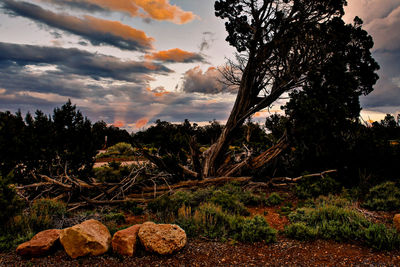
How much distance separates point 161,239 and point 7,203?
3.00 meters

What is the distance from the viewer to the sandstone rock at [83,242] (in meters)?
3.83

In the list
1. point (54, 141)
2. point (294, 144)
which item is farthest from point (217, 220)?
point (54, 141)

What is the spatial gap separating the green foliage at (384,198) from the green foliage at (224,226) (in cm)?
309

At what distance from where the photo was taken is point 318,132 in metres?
8.28

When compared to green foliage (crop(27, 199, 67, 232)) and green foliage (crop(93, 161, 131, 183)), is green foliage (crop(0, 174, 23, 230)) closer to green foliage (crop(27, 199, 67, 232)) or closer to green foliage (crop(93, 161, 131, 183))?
green foliage (crop(27, 199, 67, 232))

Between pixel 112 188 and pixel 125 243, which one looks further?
pixel 112 188

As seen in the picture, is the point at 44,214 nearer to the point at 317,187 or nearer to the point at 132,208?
the point at 132,208

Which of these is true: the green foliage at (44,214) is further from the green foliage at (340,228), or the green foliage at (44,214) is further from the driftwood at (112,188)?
the green foliage at (340,228)

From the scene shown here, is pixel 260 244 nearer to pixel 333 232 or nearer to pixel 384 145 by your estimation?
pixel 333 232

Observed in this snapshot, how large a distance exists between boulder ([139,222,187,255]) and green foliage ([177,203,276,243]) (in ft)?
2.39

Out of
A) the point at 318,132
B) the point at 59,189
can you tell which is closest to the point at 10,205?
the point at 59,189

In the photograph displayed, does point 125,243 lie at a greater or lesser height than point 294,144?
lesser

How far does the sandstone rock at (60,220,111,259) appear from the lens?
12.6 feet

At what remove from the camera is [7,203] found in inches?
183
